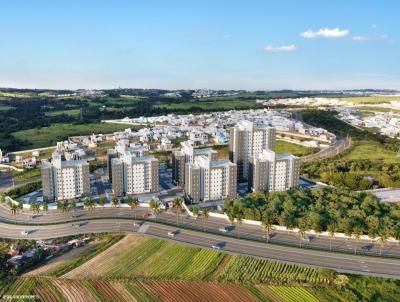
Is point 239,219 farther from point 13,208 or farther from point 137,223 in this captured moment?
point 13,208

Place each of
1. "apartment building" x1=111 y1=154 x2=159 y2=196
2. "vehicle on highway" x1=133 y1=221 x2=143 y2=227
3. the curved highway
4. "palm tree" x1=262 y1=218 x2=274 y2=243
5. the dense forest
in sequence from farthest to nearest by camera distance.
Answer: "apartment building" x1=111 y1=154 x2=159 y2=196
"vehicle on highway" x1=133 y1=221 x2=143 y2=227
the dense forest
"palm tree" x1=262 y1=218 x2=274 y2=243
the curved highway

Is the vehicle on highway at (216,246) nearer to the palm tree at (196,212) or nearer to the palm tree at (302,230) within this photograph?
the palm tree at (196,212)

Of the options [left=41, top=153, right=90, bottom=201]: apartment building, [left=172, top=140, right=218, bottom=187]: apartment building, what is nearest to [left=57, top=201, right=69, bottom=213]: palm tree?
[left=41, top=153, right=90, bottom=201]: apartment building

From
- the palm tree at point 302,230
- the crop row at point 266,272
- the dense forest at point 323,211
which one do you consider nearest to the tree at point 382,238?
the dense forest at point 323,211

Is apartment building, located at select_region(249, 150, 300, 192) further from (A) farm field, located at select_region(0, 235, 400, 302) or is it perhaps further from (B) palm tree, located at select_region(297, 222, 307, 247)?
(A) farm field, located at select_region(0, 235, 400, 302)

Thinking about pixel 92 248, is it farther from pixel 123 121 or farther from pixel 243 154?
pixel 123 121

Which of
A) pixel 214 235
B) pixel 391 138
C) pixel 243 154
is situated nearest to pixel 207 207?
pixel 214 235
